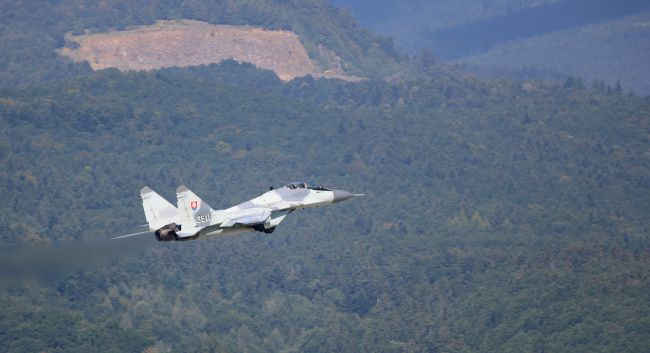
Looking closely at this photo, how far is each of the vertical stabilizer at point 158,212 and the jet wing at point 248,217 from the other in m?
2.45

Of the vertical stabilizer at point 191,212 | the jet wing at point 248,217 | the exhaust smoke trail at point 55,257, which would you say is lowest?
the exhaust smoke trail at point 55,257

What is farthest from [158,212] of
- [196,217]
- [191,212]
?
[196,217]

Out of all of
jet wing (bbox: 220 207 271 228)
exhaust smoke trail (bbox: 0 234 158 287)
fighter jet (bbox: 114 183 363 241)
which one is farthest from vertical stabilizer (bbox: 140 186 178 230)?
exhaust smoke trail (bbox: 0 234 158 287)

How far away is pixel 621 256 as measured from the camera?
648ft

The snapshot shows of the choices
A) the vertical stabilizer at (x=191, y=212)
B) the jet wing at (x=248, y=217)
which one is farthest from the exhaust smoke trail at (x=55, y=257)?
the jet wing at (x=248, y=217)

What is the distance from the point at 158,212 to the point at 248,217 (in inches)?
169

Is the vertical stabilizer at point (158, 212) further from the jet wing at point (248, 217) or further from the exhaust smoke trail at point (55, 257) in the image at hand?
the exhaust smoke trail at point (55, 257)

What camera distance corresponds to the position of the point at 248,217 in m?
93.5

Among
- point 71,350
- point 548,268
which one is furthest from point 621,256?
point 71,350

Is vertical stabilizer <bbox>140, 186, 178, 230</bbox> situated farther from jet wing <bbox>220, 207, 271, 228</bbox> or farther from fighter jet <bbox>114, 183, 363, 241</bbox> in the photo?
jet wing <bbox>220, 207, 271, 228</bbox>

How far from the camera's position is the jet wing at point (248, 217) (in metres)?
93.1

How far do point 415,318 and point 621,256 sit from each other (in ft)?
72.9

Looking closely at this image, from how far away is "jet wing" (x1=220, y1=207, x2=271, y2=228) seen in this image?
93062mm

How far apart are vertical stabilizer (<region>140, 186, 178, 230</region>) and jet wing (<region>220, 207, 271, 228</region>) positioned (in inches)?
96.6
